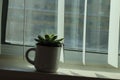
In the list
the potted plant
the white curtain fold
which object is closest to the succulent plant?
the potted plant

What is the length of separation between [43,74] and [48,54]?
0.32 feet

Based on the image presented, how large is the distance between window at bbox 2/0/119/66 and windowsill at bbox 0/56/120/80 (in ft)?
0.20

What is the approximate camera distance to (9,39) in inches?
64.0

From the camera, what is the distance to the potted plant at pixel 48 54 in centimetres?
142

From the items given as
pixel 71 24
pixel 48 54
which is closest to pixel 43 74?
pixel 48 54

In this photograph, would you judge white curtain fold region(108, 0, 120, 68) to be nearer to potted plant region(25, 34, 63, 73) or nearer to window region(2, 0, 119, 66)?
window region(2, 0, 119, 66)

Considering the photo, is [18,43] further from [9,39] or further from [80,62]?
[80,62]

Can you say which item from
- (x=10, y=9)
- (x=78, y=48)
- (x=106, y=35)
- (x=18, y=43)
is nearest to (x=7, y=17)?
(x=10, y=9)

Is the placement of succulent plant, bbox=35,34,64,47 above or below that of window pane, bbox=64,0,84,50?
below

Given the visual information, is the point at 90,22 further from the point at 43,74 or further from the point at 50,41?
the point at 43,74

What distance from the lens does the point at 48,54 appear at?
4.64ft

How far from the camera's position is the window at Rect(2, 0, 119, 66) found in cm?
157

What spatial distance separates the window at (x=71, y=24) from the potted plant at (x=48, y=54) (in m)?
0.15

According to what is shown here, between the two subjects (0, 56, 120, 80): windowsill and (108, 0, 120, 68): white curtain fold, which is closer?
(0, 56, 120, 80): windowsill
